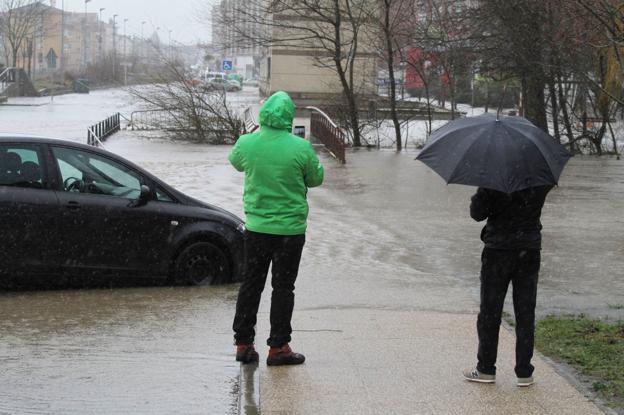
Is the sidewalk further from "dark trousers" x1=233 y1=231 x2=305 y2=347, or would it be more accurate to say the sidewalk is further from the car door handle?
the car door handle

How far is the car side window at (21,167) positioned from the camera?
30.0 ft

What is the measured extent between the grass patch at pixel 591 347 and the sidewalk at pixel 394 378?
0.23m

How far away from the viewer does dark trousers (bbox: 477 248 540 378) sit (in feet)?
19.9

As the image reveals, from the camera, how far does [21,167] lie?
30.3 feet

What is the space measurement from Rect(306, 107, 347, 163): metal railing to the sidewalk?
17504 millimetres

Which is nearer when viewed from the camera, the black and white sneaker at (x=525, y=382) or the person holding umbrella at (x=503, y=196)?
the person holding umbrella at (x=503, y=196)

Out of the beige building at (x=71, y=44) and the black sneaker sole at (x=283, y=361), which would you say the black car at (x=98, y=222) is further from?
the beige building at (x=71, y=44)

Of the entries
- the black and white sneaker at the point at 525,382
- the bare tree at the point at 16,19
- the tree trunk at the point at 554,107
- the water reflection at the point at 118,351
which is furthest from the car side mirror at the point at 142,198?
the bare tree at the point at 16,19

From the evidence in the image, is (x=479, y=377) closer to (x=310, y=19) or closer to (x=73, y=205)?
(x=73, y=205)

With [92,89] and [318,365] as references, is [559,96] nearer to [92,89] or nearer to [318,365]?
[318,365]

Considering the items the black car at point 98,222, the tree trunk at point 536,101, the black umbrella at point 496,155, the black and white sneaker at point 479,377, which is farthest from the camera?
the tree trunk at point 536,101

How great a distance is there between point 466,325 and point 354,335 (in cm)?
103

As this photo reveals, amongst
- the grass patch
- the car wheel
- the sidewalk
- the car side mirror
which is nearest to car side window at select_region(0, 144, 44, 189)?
the car side mirror

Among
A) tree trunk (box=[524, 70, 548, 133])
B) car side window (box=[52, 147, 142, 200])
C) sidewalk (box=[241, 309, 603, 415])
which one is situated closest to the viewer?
sidewalk (box=[241, 309, 603, 415])
